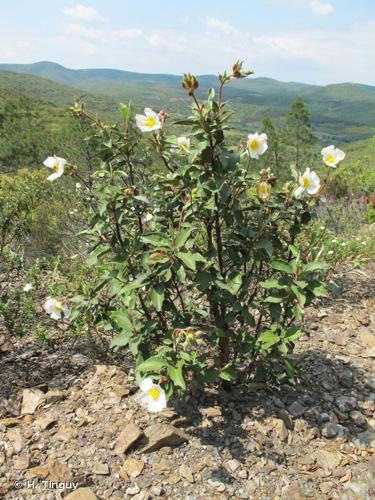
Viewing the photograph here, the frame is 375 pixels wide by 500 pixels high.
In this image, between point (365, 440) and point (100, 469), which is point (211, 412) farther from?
point (365, 440)

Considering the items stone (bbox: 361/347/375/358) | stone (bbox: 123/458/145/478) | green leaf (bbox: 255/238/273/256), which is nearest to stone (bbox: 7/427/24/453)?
stone (bbox: 123/458/145/478)

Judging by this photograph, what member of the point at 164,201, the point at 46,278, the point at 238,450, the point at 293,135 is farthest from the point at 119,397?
the point at 293,135

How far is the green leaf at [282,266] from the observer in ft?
7.96

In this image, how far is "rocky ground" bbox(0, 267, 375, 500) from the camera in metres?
2.37

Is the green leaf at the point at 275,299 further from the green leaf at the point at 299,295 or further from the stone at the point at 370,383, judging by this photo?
the stone at the point at 370,383

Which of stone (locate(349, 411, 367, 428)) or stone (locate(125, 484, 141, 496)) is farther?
stone (locate(349, 411, 367, 428))

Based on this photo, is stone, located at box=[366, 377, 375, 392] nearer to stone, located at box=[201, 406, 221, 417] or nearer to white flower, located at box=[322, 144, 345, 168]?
stone, located at box=[201, 406, 221, 417]

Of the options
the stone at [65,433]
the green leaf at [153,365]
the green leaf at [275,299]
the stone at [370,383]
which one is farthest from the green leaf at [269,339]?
the stone at [65,433]

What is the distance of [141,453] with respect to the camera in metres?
2.52

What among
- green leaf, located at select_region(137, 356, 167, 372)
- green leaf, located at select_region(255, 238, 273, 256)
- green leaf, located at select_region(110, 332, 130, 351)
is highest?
green leaf, located at select_region(255, 238, 273, 256)

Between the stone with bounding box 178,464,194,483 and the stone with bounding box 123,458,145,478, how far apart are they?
23 centimetres

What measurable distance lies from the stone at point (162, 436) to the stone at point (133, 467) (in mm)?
77

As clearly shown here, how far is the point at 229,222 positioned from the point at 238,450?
1.48 m

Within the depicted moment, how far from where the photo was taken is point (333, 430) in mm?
2812
